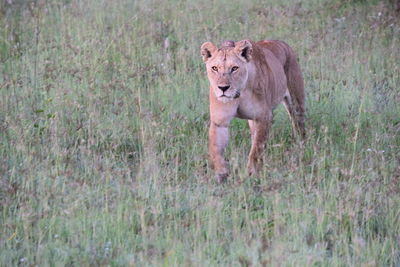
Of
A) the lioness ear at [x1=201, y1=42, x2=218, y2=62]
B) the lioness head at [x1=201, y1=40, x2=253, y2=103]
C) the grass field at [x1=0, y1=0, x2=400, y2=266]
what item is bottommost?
the grass field at [x1=0, y1=0, x2=400, y2=266]

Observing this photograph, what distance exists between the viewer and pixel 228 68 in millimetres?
6230

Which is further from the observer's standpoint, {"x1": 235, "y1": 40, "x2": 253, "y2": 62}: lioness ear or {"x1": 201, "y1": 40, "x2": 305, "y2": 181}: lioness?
{"x1": 235, "y1": 40, "x2": 253, "y2": 62}: lioness ear

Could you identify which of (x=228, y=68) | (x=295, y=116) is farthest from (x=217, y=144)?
(x=295, y=116)

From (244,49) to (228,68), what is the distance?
0.91ft

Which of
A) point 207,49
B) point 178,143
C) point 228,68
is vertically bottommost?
point 178,143

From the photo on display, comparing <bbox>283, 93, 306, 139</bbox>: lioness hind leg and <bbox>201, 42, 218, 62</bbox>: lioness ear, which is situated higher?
<bbox>201, 42, 218, 62</bbox>: lioness ear

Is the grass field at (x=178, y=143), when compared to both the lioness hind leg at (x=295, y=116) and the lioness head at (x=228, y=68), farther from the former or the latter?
the lioness head at (x=228, y=68)

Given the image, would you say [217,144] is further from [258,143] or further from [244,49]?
[244,49]

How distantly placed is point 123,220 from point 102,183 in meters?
0.74

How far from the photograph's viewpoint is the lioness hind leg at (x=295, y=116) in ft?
24.0

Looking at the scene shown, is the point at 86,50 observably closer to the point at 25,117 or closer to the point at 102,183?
the point at 25,117

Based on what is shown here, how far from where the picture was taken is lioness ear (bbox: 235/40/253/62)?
6.39 m

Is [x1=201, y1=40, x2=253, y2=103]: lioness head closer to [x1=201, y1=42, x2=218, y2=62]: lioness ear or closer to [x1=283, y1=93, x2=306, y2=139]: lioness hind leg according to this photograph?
[x1=201, y1=42, x2=218, y2=62]: lioness ear

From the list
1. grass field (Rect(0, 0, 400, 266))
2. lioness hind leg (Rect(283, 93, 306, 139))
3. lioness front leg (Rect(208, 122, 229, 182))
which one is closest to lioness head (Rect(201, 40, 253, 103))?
lioness front leg (Rect(208, 122, 229, 182))
